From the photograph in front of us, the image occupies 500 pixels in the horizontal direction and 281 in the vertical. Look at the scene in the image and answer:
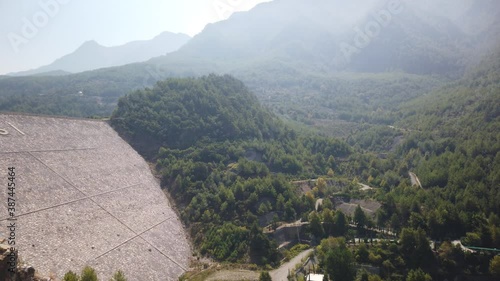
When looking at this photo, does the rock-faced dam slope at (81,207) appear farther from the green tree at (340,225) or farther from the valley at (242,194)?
the green tree at (340,225)

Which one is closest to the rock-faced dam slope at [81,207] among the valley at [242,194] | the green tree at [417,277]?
the valley at [242,194]

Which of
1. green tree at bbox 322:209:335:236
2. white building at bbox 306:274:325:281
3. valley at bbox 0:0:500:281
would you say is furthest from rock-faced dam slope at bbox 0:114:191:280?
green tree at bbox 322:209:335:236

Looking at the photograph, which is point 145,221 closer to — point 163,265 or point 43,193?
point 163,265

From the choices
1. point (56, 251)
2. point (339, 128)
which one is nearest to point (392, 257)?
point (56, 251)

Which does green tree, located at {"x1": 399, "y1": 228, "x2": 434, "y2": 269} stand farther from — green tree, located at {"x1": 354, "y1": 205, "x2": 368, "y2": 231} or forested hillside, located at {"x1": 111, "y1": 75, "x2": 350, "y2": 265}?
forested hillside, located at {"x1": 111, "y1": 75, "x2": 350, "y2": 265}

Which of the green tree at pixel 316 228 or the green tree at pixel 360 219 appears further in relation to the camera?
the green tree at pixel 360 219
